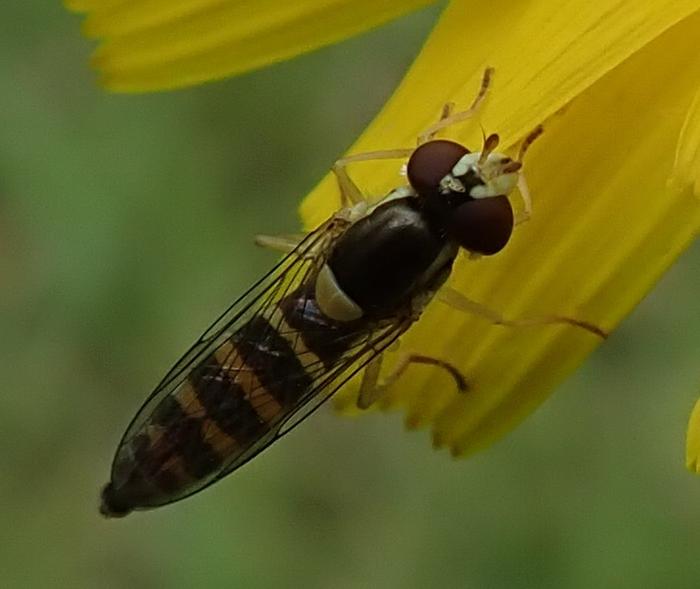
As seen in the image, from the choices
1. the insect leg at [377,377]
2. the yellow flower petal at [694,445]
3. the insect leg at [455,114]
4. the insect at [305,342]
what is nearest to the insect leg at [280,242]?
the insect at [305,342]

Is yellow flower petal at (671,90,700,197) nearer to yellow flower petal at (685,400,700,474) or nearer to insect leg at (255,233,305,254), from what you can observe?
yellow flower petal at (685,400,700,474)

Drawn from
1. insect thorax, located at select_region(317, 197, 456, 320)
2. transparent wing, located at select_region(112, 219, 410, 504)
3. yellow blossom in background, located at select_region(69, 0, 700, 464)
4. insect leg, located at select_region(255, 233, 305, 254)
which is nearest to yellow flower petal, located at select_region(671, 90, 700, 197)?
yellow blossom in background, located at select_region(69, 0, 700, 464)

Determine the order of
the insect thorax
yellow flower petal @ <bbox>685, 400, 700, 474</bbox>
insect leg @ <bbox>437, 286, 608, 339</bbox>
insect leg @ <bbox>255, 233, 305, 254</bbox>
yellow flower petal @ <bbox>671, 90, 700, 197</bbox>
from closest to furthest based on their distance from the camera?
1. yellow flower petal @ <bbox>671, 90, 700, 197</bbox>
2. yellow flower petal @ <bbox>685, 400, 700, 474</bbox>
3. insect leg @ <bbox>437, 286, 608, 339</bbox>
4. the insect thorax
5. insect leg @ <bbox>255, 233, 305, 254</bbox>

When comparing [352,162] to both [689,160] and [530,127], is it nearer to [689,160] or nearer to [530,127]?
[530,127]

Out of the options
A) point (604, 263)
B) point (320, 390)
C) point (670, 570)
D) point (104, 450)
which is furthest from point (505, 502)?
point (604, 263)

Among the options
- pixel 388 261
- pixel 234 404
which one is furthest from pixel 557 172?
pixel 234 404

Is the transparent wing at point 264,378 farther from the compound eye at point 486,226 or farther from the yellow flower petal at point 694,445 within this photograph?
the yellow flower petal at point 694,445
